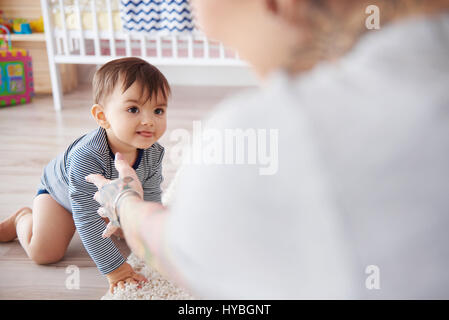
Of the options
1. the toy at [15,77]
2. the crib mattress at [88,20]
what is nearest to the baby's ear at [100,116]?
the crib mattress at [88,20]

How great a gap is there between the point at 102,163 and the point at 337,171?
Answer: 77 cm

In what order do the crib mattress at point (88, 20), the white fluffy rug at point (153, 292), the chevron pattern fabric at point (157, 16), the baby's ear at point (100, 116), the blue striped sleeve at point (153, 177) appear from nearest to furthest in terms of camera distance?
1. the white fluffy rug at point (153, 292)
2. the baby's ear at point (100, 116)
3. the blue striped sleeve at point (153, 177)
4. the chevron pattern fabric at point (157, 16)
5. the crib mattress at point (88, 20)

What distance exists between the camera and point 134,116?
103 cm

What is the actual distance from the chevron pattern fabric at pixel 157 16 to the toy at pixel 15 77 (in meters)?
Answer: 0.64

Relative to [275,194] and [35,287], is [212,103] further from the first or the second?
[275,194]

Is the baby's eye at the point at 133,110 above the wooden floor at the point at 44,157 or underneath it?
above

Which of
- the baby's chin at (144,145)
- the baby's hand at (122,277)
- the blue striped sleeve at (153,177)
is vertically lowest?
the baby's hand at (122,277)

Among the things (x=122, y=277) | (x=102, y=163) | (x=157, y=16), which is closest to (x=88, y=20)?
(x=157, y=16)

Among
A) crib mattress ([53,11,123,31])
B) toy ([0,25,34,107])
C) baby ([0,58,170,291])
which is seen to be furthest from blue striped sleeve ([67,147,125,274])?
toy ([0,25,34,107])

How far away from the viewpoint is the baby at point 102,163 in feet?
Answer: 3.29

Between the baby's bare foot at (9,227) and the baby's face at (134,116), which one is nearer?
the baby's face at (134,116)

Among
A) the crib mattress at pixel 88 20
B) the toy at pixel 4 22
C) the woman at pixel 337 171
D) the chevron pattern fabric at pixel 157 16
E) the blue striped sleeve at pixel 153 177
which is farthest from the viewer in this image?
the toy at pixel 4 22

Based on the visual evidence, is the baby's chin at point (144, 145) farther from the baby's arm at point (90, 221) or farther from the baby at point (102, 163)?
the baby's arm at point (90, 221)

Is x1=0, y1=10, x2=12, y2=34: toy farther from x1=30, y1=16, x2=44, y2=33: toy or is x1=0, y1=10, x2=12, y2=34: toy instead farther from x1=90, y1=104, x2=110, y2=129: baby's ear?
x1=90, y1=104, x2=110, y2=129: baby's ear
